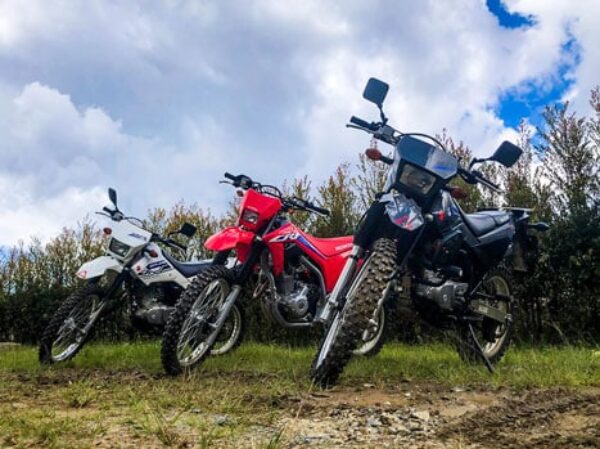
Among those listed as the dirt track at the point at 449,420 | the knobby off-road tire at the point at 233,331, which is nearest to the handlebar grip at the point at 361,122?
the dirt track at the point at 449,420

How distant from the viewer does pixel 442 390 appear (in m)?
3.17

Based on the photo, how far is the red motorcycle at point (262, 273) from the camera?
4.38 m

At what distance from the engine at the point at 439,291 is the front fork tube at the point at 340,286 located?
526 mm

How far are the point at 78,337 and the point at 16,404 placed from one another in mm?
→ 2556

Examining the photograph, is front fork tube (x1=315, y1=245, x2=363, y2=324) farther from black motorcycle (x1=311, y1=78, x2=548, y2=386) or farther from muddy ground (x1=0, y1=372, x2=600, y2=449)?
muddy ground (x1=0, y1=372, x2=600, y2=449)

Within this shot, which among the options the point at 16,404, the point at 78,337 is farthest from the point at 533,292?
the point at 16,404

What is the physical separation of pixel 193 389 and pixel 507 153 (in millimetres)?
2453

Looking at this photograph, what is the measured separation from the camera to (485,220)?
14.5ft

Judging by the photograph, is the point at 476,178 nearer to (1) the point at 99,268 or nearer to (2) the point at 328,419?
(2) the point at 328,419

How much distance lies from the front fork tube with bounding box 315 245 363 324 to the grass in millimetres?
391

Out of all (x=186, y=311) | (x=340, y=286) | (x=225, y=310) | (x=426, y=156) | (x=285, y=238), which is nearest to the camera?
(x=340, y=286)

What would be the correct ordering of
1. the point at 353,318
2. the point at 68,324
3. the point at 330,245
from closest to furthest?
1. the point at 353,318
2. the point at 330,245
3. the point at 68,324

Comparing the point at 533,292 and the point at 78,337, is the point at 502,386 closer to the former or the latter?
the point at 78,337

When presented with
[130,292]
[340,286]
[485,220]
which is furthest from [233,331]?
[485,220]
